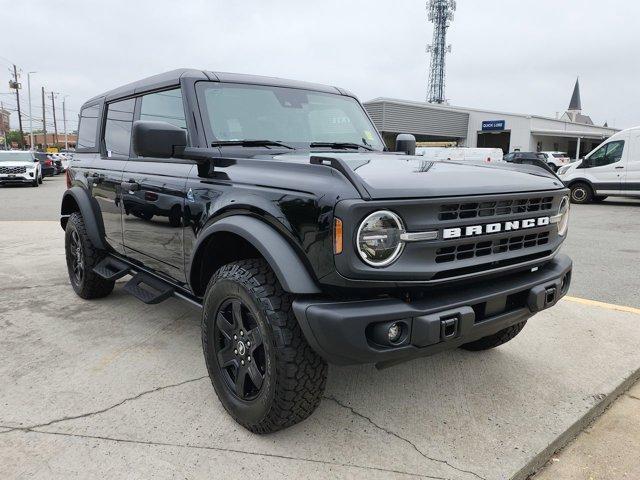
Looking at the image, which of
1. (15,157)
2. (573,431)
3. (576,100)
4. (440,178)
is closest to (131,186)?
(440,178)

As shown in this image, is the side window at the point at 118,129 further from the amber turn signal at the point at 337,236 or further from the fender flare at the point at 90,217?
the amber turn signal at the point at 337,236

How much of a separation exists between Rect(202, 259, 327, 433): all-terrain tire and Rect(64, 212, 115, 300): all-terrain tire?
2.32 meters

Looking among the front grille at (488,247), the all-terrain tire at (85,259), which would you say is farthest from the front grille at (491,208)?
the all-terrain tire at (85,259)

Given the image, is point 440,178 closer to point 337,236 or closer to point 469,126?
point 337,236

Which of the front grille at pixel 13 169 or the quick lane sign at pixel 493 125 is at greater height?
the quick lane sign at pixel 493 125

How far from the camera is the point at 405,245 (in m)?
2.12

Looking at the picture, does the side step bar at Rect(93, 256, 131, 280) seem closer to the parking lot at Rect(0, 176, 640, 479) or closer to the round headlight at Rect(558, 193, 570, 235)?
the parking lot at Rect(0, 176, 640, 479)

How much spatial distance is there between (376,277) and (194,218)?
1.31 metres

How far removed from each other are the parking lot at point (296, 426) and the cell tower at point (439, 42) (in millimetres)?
80838

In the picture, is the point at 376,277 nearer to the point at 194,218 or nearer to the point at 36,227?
the point at 194,218

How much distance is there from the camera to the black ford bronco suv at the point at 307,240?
6.86 feet

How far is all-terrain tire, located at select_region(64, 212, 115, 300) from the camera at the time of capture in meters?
4.41

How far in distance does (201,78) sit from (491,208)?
2.00 meters

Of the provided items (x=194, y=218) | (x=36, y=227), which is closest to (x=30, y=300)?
(x=194, y=218)
